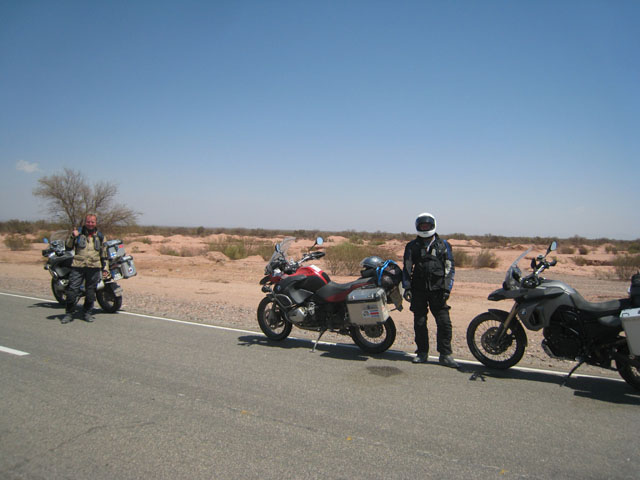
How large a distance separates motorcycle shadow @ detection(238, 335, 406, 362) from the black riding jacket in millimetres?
1151

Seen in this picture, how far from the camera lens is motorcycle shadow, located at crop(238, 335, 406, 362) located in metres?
6.45

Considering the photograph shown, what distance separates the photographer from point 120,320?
8.75 metres

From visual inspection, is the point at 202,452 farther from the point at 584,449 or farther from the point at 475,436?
the point at 584,449

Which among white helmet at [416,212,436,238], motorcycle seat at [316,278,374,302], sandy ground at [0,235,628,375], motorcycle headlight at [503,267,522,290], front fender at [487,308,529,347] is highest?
white helmet at [416,212,436,238]

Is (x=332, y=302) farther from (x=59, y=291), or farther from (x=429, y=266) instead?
(x=59, y=291)

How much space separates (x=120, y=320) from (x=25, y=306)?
307 centimetres

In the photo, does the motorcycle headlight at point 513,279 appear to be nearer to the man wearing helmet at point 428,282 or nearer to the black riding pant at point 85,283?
the man wearing helmet at point 428,282

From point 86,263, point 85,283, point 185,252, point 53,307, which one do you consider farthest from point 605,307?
point 185,252

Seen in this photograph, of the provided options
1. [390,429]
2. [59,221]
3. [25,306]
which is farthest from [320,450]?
[59,221]

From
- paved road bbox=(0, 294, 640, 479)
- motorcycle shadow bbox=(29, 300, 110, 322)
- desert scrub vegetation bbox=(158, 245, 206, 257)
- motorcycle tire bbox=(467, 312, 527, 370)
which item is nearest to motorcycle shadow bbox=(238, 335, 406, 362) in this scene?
paved road bbox=(0, 294, 640, 479)

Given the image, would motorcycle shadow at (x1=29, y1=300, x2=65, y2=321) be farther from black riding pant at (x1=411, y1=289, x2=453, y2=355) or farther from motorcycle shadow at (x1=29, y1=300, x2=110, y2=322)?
black riding pant at (x1=411, y1=289, x2=453, y2=355)

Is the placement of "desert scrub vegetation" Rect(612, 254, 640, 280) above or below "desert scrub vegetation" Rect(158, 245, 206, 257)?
above

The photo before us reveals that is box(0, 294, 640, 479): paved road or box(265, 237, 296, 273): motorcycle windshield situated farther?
box(265, 237, 296, 273): motorcycle windshield

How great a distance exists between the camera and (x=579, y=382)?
5293 millimetres
